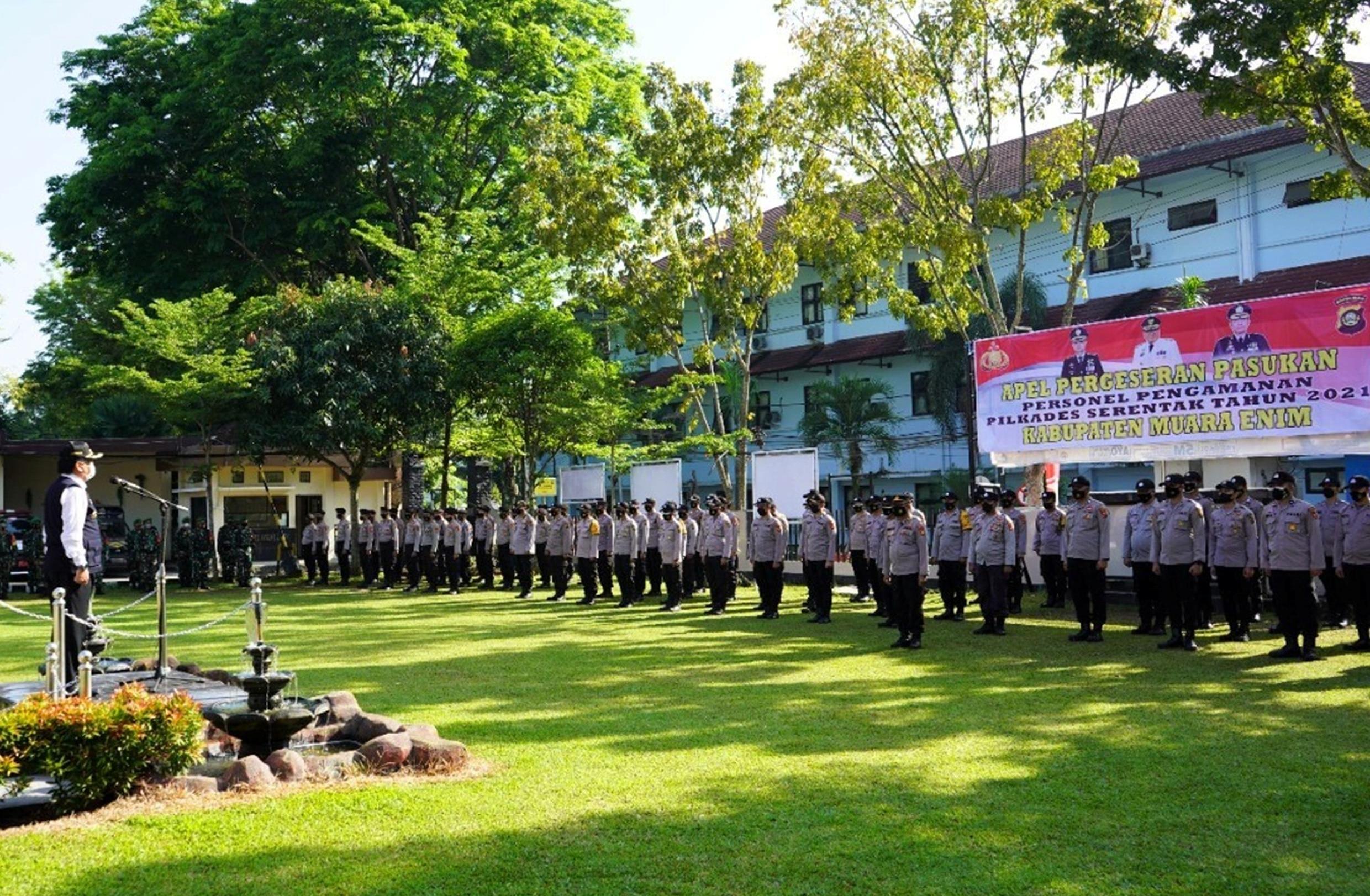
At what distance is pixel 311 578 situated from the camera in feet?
86.3

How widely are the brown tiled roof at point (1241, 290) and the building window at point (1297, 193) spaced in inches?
48.4

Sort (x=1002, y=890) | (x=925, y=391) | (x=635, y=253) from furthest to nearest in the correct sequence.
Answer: (x=925, y=391) < (x=635, y=253) < (x=1002, y=890)

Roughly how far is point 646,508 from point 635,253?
6.04 m

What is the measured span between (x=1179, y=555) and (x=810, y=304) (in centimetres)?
2315

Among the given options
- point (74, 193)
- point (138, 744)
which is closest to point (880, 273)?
point (138, 744)

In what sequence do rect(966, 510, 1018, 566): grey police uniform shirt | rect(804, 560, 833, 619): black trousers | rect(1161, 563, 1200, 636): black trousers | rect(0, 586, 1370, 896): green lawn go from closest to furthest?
rect(0, 586, 1370, 896): green lawn
rect(1161, 563, 1200, 636): black trousers
rect(966, 510, 1018, 566): grey police uniform shirt
rect(804, 560, 833, 619): black trousers

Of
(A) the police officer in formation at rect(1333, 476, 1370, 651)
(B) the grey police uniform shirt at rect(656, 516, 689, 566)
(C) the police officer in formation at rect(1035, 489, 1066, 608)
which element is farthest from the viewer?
(B) the grey police uniform shirt at rect(656, 516, 689, 566)

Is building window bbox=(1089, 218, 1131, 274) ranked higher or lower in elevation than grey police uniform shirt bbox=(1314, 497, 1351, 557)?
higher

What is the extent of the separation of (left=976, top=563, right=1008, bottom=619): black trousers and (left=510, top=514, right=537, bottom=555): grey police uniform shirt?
9196 mm

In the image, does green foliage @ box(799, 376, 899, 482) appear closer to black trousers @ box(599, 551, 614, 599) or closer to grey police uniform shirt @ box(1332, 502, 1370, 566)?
black trousers @ box(599, 551, 614, 599)

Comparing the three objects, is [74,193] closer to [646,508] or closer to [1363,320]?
[646,508]

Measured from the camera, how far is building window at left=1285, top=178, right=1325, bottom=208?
23.9 m

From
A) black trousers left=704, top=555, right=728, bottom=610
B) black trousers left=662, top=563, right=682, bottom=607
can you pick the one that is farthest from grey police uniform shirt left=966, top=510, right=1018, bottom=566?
black trousers left=662, top=563, right=682, bottom=607

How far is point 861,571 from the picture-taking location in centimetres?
1866
